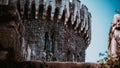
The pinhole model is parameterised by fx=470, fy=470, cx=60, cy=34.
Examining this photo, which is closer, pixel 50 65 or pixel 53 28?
pixel 50 65

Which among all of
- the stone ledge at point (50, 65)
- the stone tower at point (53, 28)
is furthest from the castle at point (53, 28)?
the stone ledge at point (50, 65)

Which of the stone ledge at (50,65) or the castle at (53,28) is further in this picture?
the castle at (53,28)

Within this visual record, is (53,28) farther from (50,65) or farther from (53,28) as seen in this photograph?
(50,65)

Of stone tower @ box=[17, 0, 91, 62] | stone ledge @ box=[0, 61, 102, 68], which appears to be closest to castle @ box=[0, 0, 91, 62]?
stone tower @ box=[17, 0, 91, 62]

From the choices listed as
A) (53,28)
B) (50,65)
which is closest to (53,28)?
(53,28)

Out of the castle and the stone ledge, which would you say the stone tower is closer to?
the castle

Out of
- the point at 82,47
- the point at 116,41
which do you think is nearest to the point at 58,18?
the point at 82,47

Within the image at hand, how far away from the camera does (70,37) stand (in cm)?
2795

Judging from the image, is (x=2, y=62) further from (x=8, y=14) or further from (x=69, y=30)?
(x=69, y=30)

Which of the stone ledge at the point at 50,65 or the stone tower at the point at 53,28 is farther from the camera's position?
the stone tower at the point at 53,28

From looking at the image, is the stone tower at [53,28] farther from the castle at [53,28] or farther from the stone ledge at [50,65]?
the stone ledge at [50,65]

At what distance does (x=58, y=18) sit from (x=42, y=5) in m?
1.21

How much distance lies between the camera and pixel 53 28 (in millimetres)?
26859

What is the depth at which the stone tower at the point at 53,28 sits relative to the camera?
84.4ft
